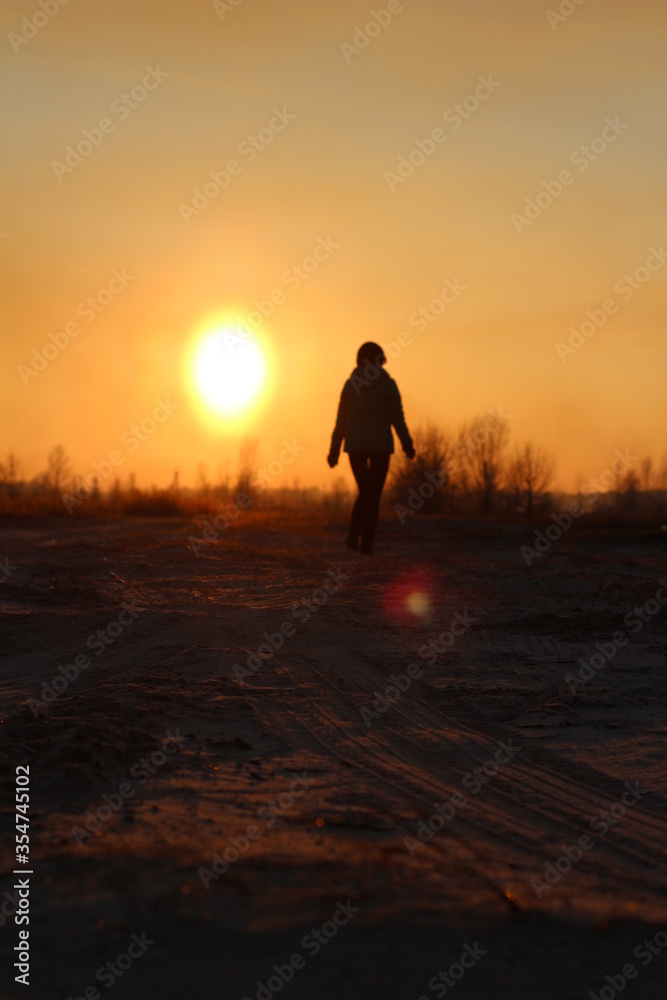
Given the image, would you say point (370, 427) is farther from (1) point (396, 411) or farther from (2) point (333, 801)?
(2) point (333, 801)

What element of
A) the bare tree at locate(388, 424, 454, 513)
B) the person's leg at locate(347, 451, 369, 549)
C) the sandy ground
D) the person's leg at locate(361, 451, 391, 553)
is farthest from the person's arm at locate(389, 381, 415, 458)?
the bare tree at locate(388, 424, 454, 513)

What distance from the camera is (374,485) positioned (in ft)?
33.3

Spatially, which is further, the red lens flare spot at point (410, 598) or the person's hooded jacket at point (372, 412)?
the person's hooded jacket at point (372, 412)

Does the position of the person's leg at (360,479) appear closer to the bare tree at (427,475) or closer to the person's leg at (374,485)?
the person's leg at (374,485)

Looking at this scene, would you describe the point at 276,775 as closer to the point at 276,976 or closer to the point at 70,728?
the point at 70,728

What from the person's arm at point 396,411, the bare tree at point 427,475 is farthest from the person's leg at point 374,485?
the bare tree at point 427,475

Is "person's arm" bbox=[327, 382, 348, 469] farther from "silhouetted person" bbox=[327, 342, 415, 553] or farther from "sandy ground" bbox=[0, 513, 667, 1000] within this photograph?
"sandy ground" bbox=[0, 513, 667, 1000]

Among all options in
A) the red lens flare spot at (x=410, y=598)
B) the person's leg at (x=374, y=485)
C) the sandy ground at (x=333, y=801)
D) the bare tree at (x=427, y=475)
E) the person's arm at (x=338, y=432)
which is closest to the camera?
the sandy ground at (x=333, y=801)

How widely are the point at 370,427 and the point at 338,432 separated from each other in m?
0.52

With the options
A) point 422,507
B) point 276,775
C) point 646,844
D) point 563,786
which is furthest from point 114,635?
point 422,507

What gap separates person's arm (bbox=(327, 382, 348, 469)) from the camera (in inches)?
418

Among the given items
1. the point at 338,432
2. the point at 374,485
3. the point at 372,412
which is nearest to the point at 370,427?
the point at 372,412

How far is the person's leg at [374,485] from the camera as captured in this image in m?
10.2

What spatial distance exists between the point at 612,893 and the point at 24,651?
3.71 m
